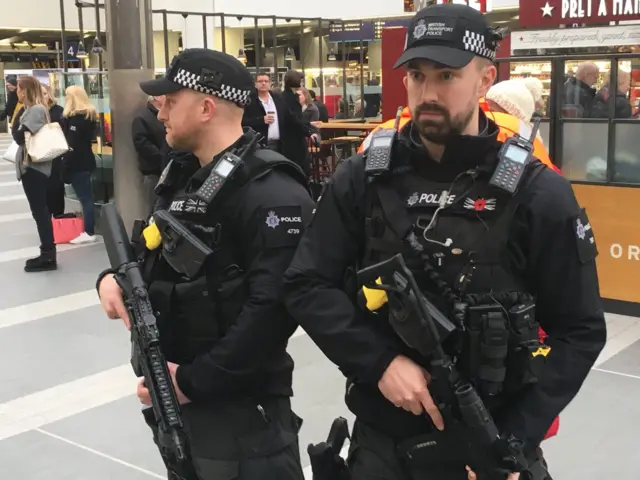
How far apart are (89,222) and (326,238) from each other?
717 cm

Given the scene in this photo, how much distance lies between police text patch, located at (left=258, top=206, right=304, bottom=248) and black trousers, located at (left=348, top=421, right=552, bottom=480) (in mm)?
503

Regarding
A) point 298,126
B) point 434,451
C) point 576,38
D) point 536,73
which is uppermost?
point 576,38

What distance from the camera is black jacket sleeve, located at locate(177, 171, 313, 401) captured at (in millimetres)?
2016

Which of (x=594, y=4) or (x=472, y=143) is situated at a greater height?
(x=594, y=4)

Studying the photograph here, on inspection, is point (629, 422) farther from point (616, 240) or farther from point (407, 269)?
point (407, 269)

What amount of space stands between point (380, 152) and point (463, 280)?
0.36 meters

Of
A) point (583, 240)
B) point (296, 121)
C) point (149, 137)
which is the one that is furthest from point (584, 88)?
point (583, 240)

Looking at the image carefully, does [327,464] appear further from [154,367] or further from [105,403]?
[105,403]

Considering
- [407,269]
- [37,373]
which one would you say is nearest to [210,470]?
[407,269]

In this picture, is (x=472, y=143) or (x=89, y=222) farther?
(x=89, y=222)

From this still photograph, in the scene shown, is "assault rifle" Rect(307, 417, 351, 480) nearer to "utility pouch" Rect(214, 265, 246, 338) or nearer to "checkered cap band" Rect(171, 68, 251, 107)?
"utility pouch" Rect(214, 265, 246, 338)


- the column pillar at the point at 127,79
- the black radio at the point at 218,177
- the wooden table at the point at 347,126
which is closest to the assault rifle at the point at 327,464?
the black radio at the point at 218,177

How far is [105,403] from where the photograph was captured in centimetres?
428

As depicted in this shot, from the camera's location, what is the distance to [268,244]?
2.04 metres
